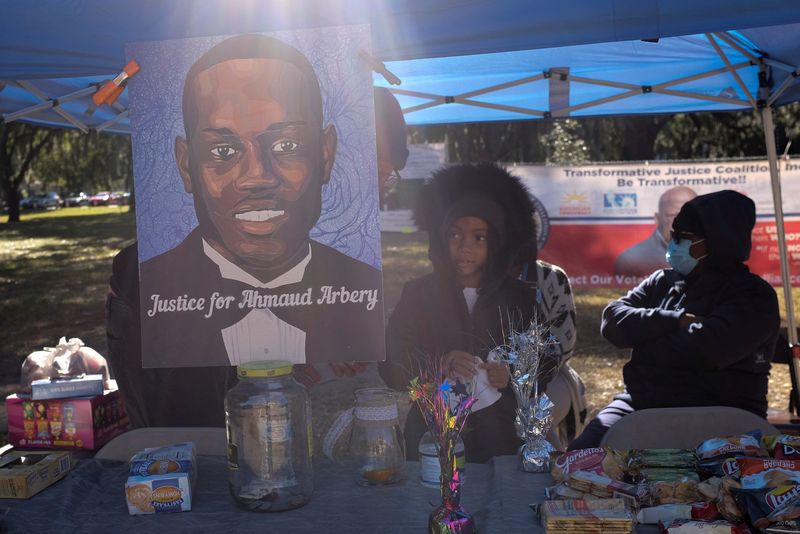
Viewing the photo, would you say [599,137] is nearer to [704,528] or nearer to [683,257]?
[683,257]

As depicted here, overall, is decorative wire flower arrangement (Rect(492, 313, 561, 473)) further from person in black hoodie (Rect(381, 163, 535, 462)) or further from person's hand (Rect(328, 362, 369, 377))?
person's hand (Rect(328, 362, 369, 377))

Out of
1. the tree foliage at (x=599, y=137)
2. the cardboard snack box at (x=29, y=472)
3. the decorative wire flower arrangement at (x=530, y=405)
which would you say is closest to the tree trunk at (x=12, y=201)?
the tree foliage at (x=599, y=137)

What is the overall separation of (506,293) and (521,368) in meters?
0.88

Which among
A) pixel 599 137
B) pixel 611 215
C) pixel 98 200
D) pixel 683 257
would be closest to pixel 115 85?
pixel 683 257

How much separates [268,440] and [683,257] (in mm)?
2168

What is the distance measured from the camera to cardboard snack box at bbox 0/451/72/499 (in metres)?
1.99

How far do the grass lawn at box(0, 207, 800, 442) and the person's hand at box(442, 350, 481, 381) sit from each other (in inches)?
154

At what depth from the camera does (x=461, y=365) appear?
261 cm

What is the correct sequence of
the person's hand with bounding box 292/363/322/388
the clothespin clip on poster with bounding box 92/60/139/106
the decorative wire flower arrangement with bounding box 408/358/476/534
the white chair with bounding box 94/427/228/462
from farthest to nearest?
1. the person's hand with bounding box 292/363/322/388
2. the white chair with bounding box 94/427/228/462
3. the clothespin clip on poster with bounding box 92/60/139/106
4. the decorative wire flower arrangement with bounding box 408/358/476/534

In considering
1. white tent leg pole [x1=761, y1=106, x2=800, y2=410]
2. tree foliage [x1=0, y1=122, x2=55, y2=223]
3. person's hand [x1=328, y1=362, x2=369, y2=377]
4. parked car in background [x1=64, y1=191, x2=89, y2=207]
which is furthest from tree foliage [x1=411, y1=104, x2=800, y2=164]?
parked car in background [x1=64, y1=191, x2=89, y2=207]

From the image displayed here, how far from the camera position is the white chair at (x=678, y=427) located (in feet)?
7.89

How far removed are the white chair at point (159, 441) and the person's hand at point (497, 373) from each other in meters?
0.91

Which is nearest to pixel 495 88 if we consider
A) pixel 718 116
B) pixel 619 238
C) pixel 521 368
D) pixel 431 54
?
pixel 431 54

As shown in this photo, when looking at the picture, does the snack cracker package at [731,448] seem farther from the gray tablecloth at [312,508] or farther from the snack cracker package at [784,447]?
the gray tablecloth at [312,508]
